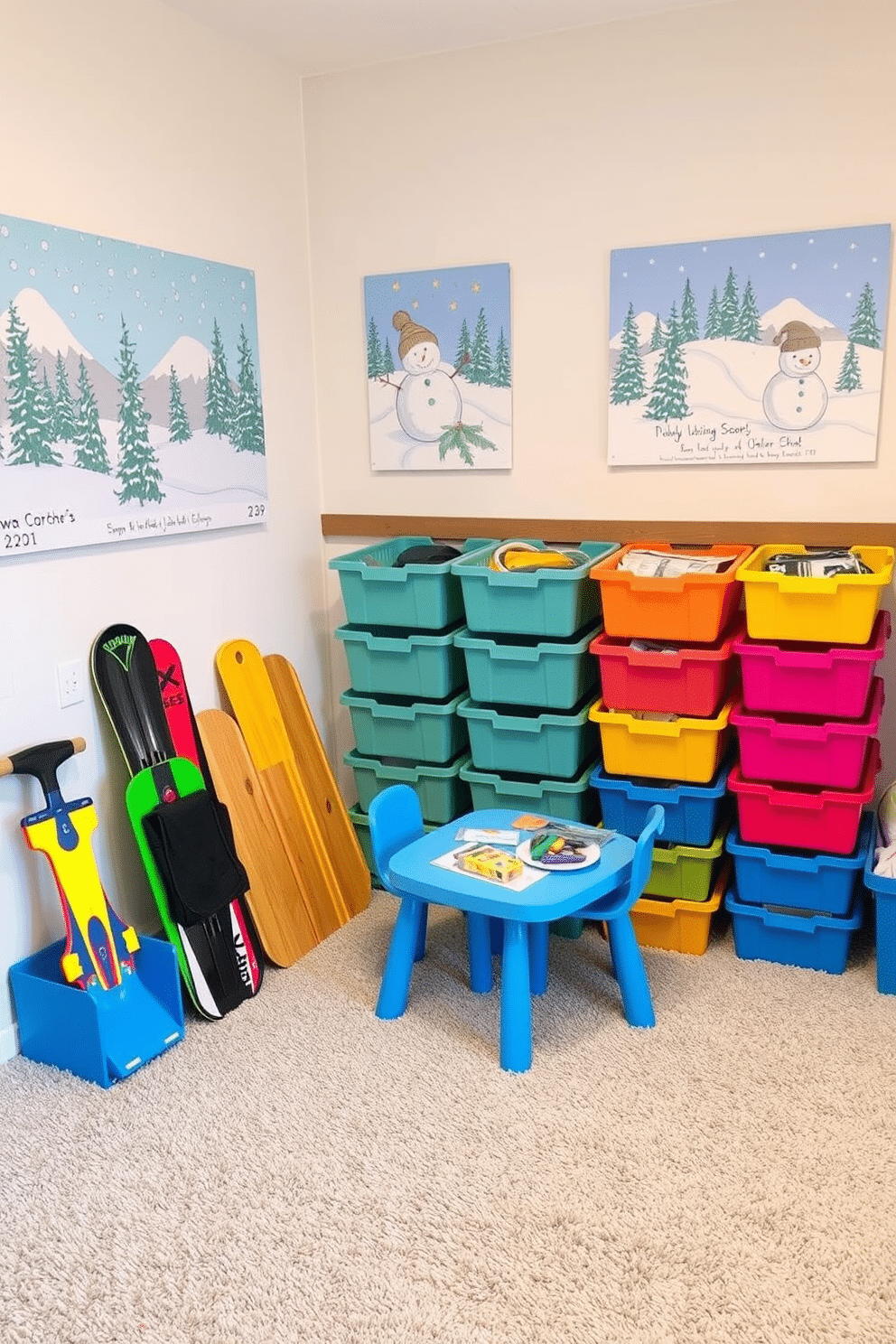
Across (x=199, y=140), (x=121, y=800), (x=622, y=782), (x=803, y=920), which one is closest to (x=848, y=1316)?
(x=803, y=920)

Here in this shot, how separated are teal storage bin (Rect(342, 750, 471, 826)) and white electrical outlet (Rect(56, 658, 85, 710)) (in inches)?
34.2

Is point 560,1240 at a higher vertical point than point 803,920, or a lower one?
lower

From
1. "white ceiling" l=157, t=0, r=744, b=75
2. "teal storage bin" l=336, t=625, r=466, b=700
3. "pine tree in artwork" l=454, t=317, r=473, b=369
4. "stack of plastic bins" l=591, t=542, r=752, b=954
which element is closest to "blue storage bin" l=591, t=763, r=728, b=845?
"stack of plastic bins" l=591, t=542, r=752, b=954

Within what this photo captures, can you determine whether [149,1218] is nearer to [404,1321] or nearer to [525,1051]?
[404,1321]

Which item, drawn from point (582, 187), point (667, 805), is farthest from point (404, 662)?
point (582, 187)

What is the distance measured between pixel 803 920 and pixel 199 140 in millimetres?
2505

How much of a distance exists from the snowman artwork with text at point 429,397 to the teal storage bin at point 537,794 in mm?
941

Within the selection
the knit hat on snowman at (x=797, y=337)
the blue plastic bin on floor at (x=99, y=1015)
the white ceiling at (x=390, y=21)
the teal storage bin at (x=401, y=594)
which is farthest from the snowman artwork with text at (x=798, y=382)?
the blue plastic bin on floor at (x=99, y=1015)

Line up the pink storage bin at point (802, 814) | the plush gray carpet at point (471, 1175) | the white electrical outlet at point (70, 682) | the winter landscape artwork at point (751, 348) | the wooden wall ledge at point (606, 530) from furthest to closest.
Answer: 1. the wooden wall ledge at point (606, 530)
2. the winter landscape artwork at point (751, 348)
3. the pink storage bin at point (802, 814)
4. the white electrical outlet at point (70, 682)
5. the plush gray carpet at point (471, 1175)

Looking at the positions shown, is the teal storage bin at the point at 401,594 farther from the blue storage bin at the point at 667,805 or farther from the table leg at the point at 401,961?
the table leg at the point at 401,961

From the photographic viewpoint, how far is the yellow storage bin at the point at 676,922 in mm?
2703

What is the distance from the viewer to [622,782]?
2701 mm

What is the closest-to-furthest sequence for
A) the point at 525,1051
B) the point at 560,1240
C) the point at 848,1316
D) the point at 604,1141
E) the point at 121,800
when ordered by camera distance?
the point at 848,1316
the point at 560,1240
the point at 604,1141
the point at 525,1051
the point at 121,800

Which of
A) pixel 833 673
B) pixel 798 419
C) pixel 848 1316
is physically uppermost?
pixel 798 419
